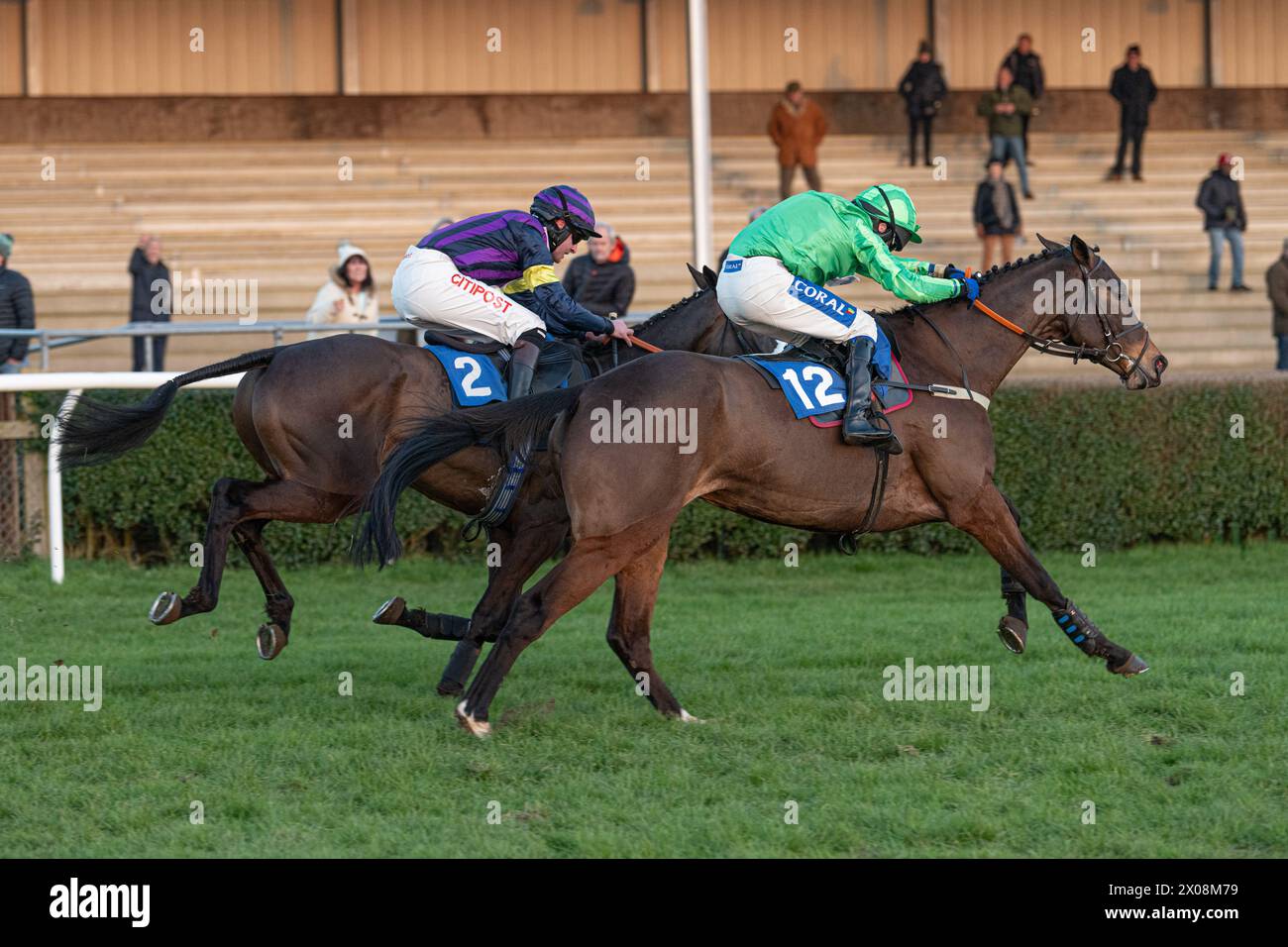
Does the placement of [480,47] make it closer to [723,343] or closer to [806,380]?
[723,343]

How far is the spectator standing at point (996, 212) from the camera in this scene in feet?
45.9

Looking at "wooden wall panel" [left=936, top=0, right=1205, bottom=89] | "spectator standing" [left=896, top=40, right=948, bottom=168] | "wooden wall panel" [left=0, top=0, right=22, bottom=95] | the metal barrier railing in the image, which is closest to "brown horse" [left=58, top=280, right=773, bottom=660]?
the metal barrier railing

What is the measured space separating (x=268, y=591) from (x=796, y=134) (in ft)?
34.6

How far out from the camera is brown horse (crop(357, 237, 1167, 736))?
5.29m

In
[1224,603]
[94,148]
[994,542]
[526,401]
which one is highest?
[94,148]

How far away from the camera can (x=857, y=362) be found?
565 centimetres

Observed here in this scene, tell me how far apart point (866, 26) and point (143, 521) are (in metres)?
14.0

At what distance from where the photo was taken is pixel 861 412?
219 inches

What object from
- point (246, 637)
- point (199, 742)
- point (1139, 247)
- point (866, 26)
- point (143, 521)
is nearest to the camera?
point (199, 742)

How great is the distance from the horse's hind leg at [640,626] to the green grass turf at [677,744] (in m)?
0.10
